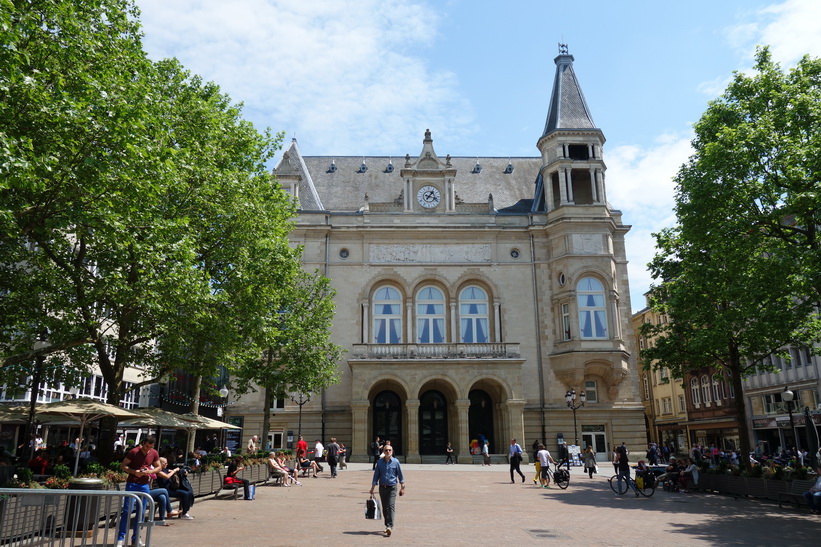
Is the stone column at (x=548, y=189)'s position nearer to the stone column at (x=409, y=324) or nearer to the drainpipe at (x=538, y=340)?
the drainpipe at (x=538, y=340)

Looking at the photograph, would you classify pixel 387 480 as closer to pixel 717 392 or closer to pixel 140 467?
pixel 140 467

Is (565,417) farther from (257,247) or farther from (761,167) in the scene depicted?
(257,247)

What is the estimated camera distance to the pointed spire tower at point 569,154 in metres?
42.7

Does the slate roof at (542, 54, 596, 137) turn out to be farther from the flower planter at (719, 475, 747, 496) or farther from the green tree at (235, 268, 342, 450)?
the flower planter at (719, 475, 747, 496)

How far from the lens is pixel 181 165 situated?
1773 cm

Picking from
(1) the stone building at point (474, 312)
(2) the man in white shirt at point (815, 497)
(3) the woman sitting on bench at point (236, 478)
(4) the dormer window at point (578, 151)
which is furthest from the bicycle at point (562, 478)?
(4) the dormer window at point (578, 151)

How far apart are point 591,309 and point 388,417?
14.8 meters

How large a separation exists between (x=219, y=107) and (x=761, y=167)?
62.9 feet

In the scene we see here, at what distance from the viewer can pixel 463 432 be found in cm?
3750

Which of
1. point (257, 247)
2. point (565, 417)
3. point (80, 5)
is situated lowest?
point (565, 417)

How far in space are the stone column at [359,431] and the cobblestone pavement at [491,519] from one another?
1361cm

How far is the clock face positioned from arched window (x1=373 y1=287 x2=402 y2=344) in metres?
6.38

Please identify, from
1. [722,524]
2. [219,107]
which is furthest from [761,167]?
[219,107]

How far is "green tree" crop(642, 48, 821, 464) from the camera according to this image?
19.0 m
